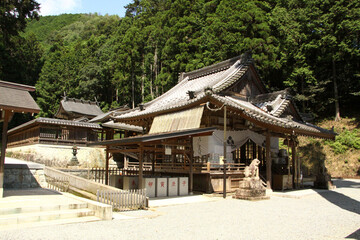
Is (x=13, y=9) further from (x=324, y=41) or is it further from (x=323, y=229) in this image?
(x=324, y=41)

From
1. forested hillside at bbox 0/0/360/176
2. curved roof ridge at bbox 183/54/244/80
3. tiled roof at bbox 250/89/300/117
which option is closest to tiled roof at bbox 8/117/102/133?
forested hillside at bbox 0/0/360/176

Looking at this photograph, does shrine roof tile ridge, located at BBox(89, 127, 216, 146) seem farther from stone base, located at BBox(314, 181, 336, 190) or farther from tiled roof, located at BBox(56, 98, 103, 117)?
tiled roof, located at BBox(56, 98, 103, 117)

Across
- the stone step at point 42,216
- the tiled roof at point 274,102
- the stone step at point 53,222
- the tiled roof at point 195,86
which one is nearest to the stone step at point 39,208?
the stone step at point 42,216

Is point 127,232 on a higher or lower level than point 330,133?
lower

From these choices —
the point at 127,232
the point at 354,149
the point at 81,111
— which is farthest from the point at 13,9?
the point at 354,149

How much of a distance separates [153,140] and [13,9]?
70.3ft

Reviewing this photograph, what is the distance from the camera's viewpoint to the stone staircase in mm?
7117

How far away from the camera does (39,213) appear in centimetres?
775

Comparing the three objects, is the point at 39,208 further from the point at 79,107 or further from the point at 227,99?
the point at 79,107

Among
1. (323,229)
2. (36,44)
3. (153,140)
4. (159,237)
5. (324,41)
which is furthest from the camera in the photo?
(36,44)

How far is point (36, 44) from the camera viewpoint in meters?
57.9

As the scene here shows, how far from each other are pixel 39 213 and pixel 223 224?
17.0ft

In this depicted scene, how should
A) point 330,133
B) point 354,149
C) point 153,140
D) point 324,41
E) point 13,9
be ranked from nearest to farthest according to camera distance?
point 153,140, point 330,133, point 13,9, point 354,149, point 324,41

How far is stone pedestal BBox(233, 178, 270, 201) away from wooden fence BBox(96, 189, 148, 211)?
5.09m
